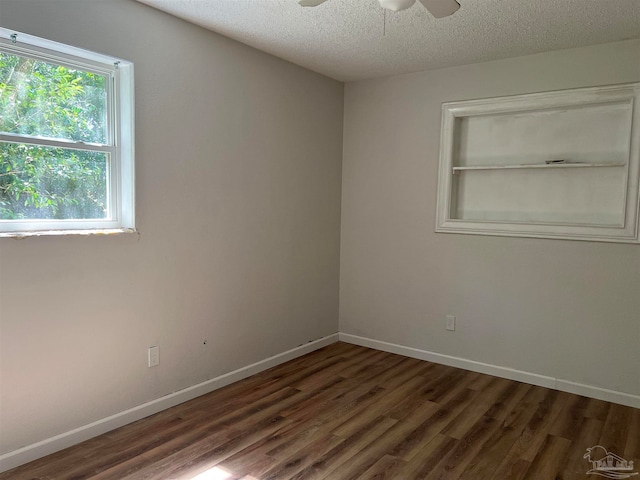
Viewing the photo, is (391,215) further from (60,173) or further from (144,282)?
(60,173)

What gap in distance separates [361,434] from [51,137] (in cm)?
241

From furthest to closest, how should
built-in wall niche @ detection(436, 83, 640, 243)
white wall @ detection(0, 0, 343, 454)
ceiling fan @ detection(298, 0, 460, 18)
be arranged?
built-in wall niche @ detection(436, 83, 640, 243) → white wall @ detection(0, 0, 343, 454) → ceiling fan @ detection(298, 0, 460, 18)

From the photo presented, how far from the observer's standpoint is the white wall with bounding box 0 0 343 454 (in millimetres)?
2303

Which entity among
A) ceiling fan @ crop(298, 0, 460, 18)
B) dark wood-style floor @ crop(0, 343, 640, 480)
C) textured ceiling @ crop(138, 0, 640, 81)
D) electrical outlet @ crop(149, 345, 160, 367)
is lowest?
dark wood-style floor @ crop(0, 343, 640, 480)

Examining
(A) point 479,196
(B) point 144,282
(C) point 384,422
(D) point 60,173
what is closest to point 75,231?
(D) point 60,173

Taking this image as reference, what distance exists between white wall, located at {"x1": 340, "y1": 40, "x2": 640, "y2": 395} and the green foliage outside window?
242 centimetres

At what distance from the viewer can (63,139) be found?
96.0 inches

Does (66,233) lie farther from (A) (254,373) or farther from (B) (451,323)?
(B) (451,323)

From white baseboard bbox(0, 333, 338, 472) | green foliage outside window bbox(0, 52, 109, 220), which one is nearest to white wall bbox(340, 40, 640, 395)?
white baseboard bbox(0, 333, 338, 472)

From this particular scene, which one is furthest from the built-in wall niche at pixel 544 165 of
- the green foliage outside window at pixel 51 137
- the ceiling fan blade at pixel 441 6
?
the green foliage outside window at pixel 51 137

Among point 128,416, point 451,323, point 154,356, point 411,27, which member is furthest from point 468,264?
point 128,416

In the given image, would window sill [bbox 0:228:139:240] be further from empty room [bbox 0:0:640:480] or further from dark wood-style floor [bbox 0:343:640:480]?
dark wood-style floor [bbox 0:343:640:480]

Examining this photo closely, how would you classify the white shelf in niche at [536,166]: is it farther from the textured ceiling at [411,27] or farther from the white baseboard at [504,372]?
the white baseboard at [504,372]

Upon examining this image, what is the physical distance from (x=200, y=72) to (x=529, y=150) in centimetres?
256
